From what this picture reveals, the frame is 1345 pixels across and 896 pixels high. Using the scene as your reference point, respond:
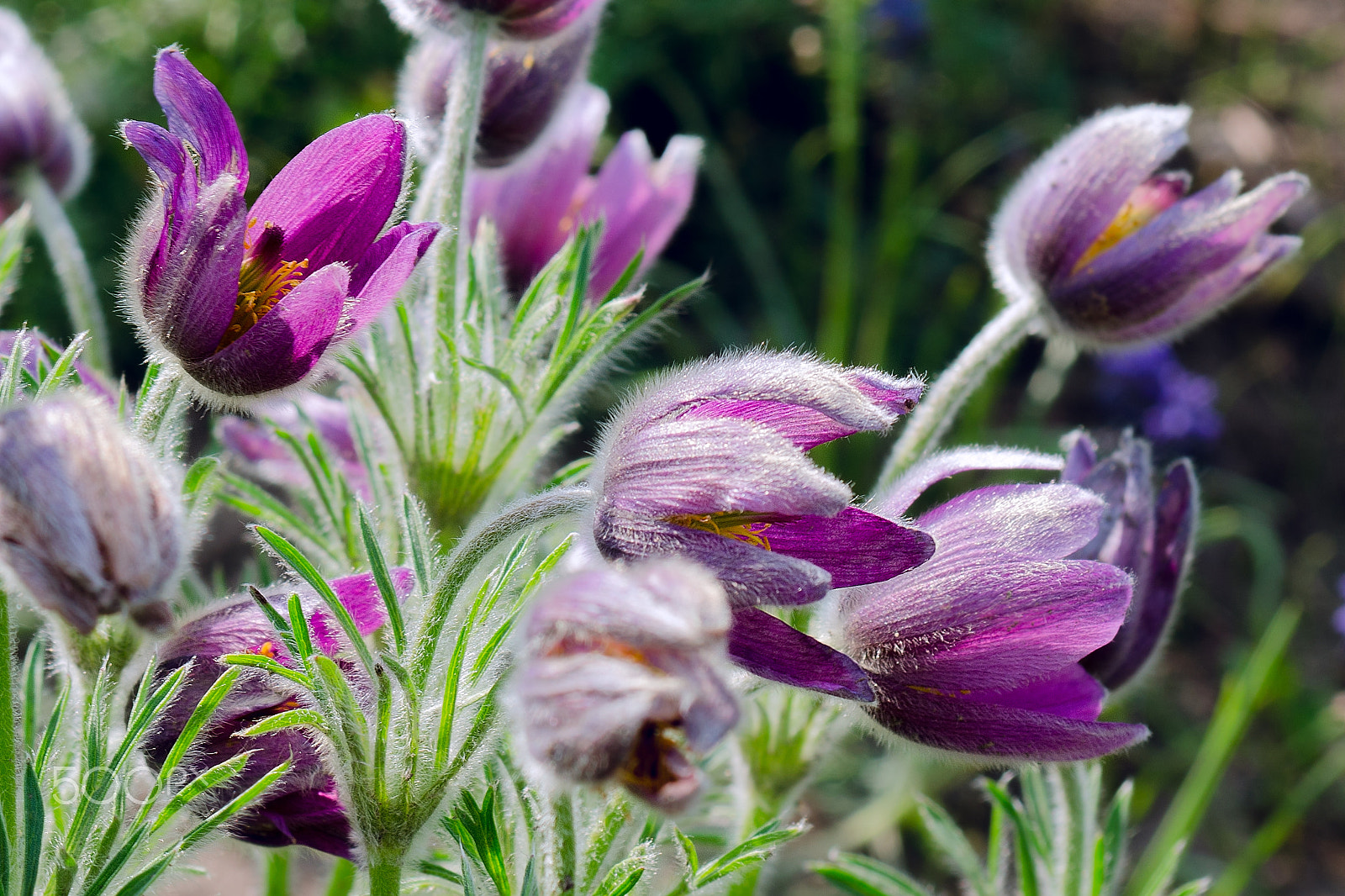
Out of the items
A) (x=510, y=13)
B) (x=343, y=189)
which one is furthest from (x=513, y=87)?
(x=343, y=189)

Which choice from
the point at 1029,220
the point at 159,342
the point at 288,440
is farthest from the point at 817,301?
the point at 159,342

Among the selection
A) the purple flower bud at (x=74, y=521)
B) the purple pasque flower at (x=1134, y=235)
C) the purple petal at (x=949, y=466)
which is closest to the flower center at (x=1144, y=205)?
the purple pasque flower at (x=1134, y=235)

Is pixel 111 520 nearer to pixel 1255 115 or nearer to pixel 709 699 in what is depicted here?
pixel 709 699

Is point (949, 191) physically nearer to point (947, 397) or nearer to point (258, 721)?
point (947, 397)

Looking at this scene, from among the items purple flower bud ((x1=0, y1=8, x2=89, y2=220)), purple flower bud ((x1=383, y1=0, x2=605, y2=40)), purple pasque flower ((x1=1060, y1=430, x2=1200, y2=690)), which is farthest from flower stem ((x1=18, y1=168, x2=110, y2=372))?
purple pasque flower ((x1=1060, y1=430, x2=1200, y2=690))

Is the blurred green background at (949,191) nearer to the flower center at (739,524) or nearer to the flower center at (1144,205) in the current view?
the flower center at (1144,205)

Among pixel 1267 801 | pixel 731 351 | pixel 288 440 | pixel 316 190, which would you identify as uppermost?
pixel 316 190
